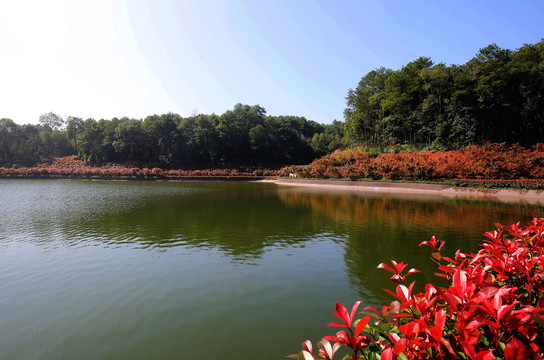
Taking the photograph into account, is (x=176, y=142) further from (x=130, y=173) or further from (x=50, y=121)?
(x=50, y=121)

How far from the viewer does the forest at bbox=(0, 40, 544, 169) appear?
32.7 metres

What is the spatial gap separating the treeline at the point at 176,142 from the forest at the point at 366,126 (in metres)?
0.20

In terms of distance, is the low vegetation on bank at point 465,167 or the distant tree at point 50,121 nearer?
the low vegetation on bank at point 465,167

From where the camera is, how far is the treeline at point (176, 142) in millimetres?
58312

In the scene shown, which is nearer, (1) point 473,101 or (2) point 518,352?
(2) point 518,352

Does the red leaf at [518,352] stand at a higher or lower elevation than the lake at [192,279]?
higher

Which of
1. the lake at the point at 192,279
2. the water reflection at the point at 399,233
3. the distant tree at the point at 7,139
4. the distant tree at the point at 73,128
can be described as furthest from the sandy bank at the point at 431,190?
the distant tree at the point at 7,139

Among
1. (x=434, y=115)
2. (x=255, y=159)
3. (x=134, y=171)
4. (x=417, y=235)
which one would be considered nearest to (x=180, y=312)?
(x=417, y=235)

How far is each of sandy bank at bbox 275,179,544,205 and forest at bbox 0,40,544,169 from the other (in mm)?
11288

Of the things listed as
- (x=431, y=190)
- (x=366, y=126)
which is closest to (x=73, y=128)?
(x=366, y=126)

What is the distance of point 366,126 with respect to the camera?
4825 centimetres

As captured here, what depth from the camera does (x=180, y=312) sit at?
4.46 m

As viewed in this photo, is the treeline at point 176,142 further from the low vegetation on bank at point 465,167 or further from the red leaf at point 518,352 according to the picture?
the red leaf at point 518,352

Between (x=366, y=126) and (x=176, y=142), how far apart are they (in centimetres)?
3578
